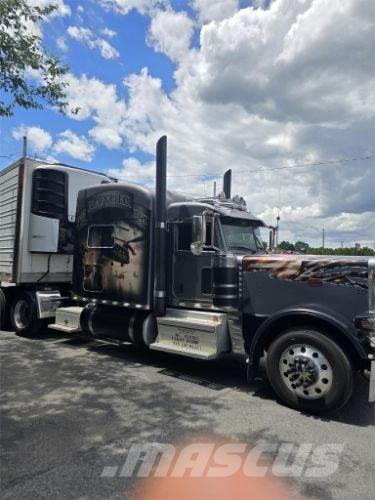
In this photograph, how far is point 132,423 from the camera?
4.54 metres

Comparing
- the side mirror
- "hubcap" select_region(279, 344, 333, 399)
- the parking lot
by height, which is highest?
the side mirror

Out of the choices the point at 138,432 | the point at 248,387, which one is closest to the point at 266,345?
the point at 248,387

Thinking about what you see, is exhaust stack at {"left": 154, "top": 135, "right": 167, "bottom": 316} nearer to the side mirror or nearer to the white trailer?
the side mirror

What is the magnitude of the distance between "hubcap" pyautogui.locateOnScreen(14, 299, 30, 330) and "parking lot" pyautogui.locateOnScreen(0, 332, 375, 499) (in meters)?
2.03

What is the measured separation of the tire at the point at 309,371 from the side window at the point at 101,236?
3.54 metres

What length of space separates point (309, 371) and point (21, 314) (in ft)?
22.3

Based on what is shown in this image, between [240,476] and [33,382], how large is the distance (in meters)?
3.42

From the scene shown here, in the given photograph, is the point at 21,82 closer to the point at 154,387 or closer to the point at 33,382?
the point at 33,382

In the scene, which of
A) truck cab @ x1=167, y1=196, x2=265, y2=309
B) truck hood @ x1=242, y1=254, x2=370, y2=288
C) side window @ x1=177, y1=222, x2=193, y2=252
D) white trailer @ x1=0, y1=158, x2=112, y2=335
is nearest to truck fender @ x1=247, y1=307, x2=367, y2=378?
truck hood @ x1=242, y1=254, x2=370, y2=288

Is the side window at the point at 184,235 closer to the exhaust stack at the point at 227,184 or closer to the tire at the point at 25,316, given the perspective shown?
the exhaust stack at the point at 227,184

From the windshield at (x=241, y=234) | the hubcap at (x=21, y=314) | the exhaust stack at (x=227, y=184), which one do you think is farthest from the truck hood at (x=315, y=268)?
the hubcap at (x=21, y=314)

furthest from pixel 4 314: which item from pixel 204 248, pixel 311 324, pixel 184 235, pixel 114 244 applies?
pixel 311 324

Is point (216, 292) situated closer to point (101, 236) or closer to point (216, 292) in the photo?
point (216, 292)

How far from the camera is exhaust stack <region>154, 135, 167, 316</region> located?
657cm
